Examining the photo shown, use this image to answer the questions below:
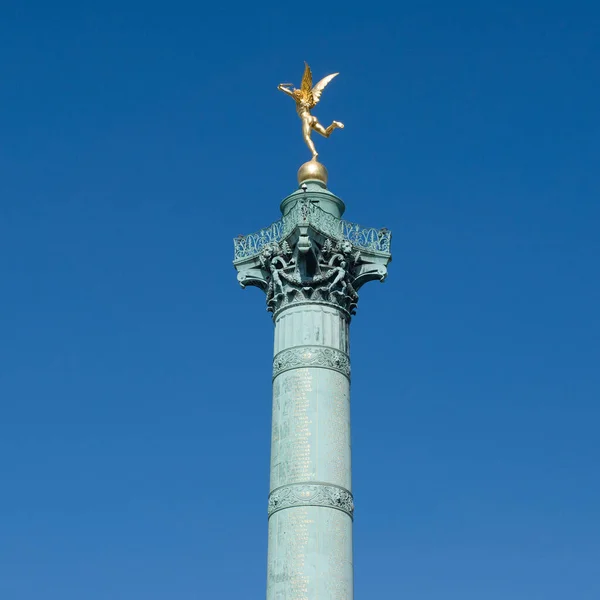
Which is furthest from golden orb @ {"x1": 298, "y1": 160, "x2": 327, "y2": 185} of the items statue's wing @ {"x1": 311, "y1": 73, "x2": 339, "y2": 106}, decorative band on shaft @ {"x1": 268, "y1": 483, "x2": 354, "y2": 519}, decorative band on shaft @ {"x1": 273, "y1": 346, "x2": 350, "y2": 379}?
decorative band on shaft @ {"x1": 268, "y1": 483, "x2": 354, "y2": 519}

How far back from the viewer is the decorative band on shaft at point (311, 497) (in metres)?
33.4

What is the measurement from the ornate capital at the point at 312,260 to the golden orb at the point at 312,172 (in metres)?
1.19

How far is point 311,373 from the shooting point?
116 ft

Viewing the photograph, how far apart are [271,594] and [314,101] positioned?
17.1m

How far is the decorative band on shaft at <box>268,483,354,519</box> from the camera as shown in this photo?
33403 millimetres

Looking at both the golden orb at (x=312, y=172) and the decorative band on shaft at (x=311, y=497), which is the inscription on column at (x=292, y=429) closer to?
the decorative band on shaft at (x=311, y=497)

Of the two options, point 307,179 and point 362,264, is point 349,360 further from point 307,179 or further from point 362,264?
point 307,179

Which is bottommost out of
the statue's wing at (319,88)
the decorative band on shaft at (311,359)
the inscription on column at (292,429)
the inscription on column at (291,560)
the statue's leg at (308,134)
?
the inscription on column at (291,560)

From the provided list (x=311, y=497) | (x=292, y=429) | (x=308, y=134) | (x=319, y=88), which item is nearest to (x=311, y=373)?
(x=292, y=429)

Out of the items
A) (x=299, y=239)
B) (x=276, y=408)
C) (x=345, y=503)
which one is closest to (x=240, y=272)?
(x=299, y=239)

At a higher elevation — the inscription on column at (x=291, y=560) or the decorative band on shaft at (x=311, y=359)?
the decorative band on shaft at (x=311, y=359)

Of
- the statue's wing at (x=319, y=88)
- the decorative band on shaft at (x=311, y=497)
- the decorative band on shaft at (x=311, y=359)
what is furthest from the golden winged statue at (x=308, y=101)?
the decorative band on shaft at (x=311, y=497)

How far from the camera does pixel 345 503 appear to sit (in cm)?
3384

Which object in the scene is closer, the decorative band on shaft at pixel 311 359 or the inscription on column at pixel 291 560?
the inscription on column at pixel 291 560
